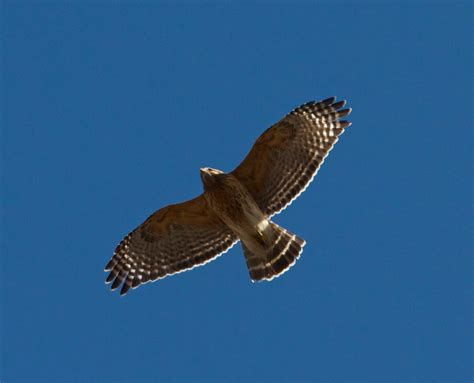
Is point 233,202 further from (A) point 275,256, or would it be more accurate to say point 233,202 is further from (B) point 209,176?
(A) point 275,256

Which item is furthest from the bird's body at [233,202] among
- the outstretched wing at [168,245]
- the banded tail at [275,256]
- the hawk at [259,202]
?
the outstretched wing at [168,245]

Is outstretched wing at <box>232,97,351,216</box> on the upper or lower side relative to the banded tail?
upper

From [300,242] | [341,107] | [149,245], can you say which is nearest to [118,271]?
[149,245]

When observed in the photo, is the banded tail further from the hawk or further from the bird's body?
the bird's body

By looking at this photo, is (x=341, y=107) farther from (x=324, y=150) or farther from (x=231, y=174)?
(x=231, y=174)

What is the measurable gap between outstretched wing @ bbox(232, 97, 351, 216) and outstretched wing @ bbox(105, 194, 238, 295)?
0.79 meters

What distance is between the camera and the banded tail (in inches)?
480

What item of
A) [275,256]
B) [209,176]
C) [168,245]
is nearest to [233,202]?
[209,176]

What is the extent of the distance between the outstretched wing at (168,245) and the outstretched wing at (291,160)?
0.79 metres

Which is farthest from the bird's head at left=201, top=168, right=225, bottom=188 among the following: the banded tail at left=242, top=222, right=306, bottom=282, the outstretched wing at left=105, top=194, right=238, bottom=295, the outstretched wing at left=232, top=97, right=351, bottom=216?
the banded tail at left=242, top=222, right=306, bottom=282

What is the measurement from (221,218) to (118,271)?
182 centimetres

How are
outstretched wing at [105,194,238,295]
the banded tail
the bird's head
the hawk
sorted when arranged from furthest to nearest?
outstretched wing at [105,194,238,295]
the banded tail
the hawk
the bird's head

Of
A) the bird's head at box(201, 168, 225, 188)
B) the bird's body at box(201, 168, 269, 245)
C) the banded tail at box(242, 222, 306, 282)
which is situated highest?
the bird's head at box(201, 168, 225, 188)

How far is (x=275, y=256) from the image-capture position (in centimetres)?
1222
